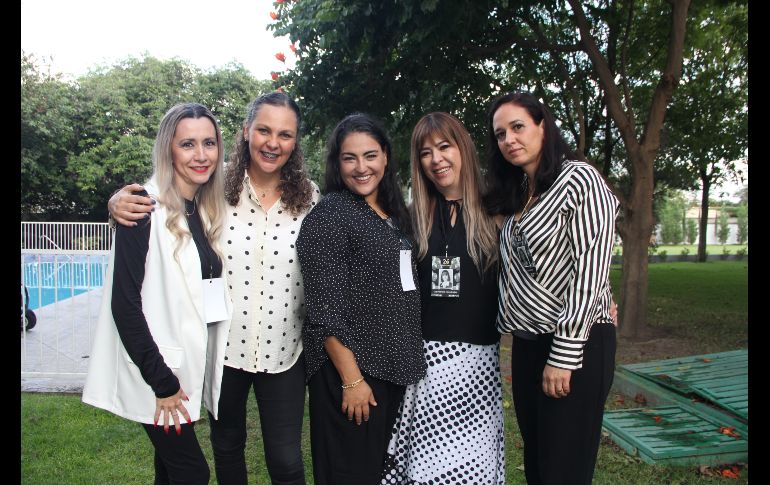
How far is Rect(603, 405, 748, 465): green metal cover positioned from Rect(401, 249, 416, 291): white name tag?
96.6 inches

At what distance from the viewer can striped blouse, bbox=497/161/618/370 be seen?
2.15 meters

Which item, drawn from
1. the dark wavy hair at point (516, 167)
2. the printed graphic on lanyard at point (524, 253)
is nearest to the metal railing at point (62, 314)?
the dark wavy hair at point (516, 167)

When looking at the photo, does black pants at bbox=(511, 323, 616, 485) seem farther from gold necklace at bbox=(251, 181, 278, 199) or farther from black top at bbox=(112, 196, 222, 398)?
black top at bbox=(112, 196, 222, 398)

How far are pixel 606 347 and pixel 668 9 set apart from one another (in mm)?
7649

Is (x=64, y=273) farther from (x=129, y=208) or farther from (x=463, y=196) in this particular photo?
(x=463, y=196)

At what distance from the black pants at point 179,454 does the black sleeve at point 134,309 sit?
0.64ft

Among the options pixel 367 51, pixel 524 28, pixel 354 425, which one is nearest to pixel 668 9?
pixel 524 28

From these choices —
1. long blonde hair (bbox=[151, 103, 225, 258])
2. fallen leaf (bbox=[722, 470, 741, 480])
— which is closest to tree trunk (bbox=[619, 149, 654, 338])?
fallen leaf (bbox=[722, 470, 741, 480])

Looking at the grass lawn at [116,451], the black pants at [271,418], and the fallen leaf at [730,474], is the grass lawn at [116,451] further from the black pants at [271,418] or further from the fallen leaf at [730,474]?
the black pants at [271,418]

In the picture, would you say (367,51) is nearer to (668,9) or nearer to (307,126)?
(307,126)

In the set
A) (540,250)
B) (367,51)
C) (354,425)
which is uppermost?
(367,51)

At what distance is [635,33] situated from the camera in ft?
27.8

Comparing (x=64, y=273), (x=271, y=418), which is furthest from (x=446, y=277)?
(x=64, y=273)
